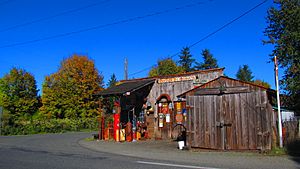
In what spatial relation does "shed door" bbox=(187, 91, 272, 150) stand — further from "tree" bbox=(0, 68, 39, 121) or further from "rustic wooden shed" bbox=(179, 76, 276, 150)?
"tree" bbox=(0, 68, 39, 121)

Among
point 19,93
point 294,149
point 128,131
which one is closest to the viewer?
point 294,149

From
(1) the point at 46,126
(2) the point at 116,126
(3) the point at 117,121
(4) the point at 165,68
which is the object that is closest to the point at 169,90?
(3) the point at 117,121

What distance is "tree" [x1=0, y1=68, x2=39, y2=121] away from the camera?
52031 millimetres

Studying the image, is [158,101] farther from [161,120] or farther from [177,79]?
[177,79]

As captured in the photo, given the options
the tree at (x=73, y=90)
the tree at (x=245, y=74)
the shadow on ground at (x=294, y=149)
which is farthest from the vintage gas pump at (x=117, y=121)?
the tree at (x=245, y=74)

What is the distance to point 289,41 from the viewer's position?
15.1m

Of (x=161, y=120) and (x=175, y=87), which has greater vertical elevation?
(x=175, y=87)

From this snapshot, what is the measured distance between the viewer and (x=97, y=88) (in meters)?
47.8

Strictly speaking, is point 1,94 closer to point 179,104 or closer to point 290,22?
point 179,104

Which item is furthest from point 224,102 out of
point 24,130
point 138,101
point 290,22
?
point 24,130

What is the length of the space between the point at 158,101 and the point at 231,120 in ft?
25.9

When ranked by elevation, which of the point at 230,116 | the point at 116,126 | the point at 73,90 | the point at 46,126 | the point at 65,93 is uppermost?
the point at 73,90

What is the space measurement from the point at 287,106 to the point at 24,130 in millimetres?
25052

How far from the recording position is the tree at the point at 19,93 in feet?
171
